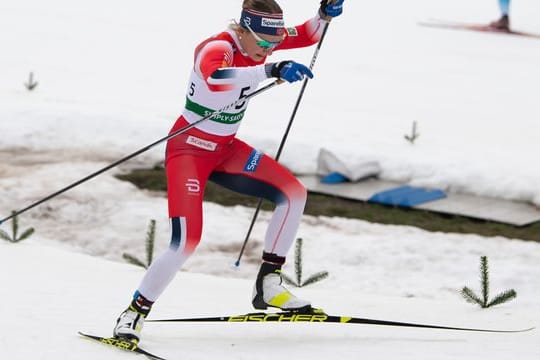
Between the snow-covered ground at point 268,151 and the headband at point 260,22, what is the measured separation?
1907 mm

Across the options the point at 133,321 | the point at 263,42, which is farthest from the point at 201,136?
the point at 133,321

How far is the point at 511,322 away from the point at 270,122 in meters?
8.35

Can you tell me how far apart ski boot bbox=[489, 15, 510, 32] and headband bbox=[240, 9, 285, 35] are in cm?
1893

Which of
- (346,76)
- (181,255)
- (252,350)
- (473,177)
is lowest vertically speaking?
(346,76)

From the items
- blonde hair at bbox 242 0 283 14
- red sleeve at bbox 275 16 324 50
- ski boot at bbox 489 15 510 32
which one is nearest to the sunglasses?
blonde hair at bbox 242 0 283 14

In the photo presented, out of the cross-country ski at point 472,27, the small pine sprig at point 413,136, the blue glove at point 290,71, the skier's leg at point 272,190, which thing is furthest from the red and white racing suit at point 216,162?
the cross-country ski at point 472,27

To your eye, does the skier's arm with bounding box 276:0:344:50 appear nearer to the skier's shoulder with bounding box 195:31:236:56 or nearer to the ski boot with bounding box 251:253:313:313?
the skier's shoulder with bounding box 195:31:236:56

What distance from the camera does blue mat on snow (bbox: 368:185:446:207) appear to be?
1230 centimetres

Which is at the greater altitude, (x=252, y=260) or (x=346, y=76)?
(x=252, y=260)

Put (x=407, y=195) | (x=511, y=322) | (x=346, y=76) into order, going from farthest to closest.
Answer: (x=346, y=76), (x=407, y=195), (x=511, y=322)

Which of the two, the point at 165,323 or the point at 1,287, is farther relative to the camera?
the point at 1,287

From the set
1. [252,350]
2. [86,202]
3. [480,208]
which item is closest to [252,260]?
[86,202]

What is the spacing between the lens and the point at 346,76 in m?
19.4

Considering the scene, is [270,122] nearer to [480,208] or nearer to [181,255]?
[480,208]
